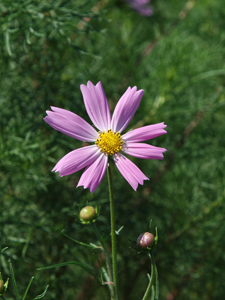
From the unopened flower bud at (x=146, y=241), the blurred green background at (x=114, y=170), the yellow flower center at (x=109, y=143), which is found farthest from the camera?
the blurred green background at (x=114, y=170)

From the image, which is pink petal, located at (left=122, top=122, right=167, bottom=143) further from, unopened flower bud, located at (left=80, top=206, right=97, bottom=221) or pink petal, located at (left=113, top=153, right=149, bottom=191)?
unopened flower bud, located at (left=80, top=206, right=97, bottom=221)

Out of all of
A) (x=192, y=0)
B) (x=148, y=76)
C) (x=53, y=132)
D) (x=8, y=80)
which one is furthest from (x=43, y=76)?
(x=192, y=0)

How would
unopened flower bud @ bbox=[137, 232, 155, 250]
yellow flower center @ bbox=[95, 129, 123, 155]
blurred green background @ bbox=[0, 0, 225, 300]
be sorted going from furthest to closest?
blurred green background @ bbox=[0, 0, 225, 300] < yellow flower center @ bbox=[95, 129, 123, 155] < unopened flower bud @ bbox=[137, 232, 155, 250]

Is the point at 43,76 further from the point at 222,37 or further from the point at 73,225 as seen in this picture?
the point at 222,37

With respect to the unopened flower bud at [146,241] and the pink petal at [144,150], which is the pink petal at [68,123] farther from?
the unopened flower bud at [146,241]

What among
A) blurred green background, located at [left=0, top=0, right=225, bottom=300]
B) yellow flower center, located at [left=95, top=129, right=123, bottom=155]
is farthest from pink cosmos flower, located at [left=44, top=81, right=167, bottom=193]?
blurred green background, located at [left=0, top=0, right=225, bottom=300]

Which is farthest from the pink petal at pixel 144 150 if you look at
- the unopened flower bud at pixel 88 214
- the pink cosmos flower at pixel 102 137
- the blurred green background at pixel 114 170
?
the blurred green background at pixel 114 170
